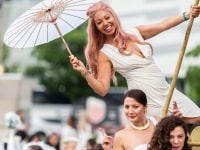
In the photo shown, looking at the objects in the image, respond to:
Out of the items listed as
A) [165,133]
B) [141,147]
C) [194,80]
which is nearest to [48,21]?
[141,147]

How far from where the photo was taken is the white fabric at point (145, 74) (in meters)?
8.45

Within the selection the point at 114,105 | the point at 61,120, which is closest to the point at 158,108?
the point at 114,105

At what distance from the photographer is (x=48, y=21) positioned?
8.97 metres

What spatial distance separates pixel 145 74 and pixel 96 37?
496 mm

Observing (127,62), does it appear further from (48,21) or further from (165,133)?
(165,133)

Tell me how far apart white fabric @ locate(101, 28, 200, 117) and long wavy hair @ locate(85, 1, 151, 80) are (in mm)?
74

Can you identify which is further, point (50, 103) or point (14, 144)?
point (50, 103)

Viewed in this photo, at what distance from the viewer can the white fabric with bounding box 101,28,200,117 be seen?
8.45 meters

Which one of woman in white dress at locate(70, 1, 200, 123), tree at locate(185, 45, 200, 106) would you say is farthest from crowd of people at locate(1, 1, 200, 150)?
tree at locate(185, 45, 200, 106)

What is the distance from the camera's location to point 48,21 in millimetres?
8969

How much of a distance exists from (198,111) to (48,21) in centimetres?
142

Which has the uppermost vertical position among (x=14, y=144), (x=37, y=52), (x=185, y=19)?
(x=37, y=52)

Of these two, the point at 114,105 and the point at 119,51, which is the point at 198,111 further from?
the point at 114,105

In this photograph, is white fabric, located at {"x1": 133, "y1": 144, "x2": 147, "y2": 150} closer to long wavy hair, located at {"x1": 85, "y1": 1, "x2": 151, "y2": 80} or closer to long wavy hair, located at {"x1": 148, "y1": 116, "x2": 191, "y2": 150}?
long wavy hair, located at {"x1": 148, "y1": 116, "x2": 191, "y2": 150}
